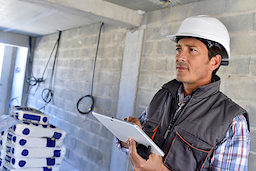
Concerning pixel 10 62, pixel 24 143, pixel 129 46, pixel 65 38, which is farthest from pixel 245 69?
pixel 10 62

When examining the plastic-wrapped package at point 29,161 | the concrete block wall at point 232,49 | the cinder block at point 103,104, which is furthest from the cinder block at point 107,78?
the plastic-wrapped package at point 29,161

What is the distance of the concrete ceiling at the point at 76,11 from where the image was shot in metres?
2.61

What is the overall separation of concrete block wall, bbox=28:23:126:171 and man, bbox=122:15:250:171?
1.85 metres

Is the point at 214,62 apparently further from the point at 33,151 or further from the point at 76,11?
the point at 33,151

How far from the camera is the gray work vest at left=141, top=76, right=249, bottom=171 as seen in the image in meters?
1.33

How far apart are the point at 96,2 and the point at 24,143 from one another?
5.57 feet

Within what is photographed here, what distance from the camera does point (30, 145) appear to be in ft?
9.69

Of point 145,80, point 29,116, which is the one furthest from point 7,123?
point 145,80

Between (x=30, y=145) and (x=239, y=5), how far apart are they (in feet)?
8.21

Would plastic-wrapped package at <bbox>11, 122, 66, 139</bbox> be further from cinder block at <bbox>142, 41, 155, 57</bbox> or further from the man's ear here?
the man's ear

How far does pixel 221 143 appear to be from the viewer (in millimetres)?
1329

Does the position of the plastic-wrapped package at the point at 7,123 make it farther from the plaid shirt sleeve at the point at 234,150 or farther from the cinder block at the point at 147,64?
the plaid shirt sleeve at the point at 234,150

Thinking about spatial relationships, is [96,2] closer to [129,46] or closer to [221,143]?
[129,46]

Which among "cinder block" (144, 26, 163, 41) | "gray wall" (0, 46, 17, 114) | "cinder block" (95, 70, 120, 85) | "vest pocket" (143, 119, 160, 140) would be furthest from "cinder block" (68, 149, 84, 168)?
"gray wall" (0, 46, 17, 114)
